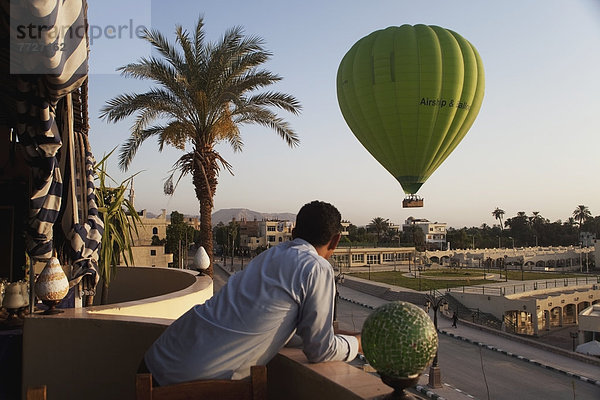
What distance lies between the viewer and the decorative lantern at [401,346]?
174 cm

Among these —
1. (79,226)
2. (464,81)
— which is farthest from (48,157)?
(464,81)

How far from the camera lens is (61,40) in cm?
260

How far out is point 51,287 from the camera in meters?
3.88

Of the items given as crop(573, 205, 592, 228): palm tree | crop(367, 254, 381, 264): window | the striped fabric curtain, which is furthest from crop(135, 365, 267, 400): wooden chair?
crop(573, 205, 592, 228): palm tree

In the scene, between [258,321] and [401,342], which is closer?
[401,342]

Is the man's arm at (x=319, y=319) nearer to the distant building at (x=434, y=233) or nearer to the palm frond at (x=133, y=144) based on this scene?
the palm frond at (x=133, y=144)

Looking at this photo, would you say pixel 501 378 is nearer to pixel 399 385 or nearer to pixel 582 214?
pixel 399 385

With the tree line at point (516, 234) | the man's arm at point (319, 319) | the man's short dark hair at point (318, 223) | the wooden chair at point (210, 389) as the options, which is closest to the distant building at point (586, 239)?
the tree line at point (516, 234)

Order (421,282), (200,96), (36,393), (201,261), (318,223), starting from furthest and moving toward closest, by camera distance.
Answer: (421,282) < (200,96) < (201,261) < (318,223) < (36,393)

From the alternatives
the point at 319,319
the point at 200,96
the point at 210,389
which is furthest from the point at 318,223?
the point at 200,96

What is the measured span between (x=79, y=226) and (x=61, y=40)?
3.13m

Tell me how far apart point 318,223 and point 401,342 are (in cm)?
76

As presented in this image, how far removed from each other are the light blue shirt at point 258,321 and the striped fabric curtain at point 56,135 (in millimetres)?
1703

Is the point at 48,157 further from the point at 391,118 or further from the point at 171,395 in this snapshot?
the point at 391,118
